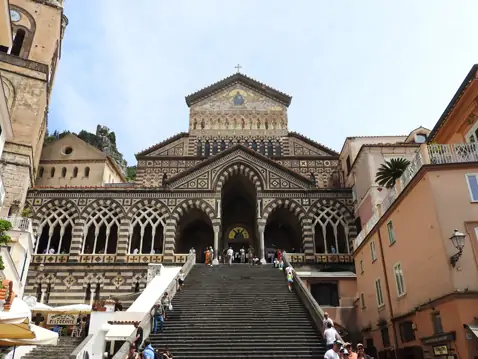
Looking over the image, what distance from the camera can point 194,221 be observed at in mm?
31688

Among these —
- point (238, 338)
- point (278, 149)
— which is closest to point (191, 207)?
point (278, 149)

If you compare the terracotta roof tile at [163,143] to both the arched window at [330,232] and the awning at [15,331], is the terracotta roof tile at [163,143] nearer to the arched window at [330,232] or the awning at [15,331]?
the arched window at [330,232]

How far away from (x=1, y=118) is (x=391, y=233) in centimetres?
1730

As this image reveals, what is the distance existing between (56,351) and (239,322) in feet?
26.1

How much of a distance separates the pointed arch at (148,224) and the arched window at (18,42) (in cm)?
1628

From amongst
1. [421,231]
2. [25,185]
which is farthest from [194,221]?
[421,231]

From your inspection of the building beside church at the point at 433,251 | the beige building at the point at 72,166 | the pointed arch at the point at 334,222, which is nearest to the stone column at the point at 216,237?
the pointed arch at the point at 334,222

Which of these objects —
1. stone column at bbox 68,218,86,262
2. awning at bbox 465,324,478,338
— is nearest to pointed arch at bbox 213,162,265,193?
stone column at bbox 68,218,86,262

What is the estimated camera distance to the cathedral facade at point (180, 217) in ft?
87.7

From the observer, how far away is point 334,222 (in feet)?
95.6

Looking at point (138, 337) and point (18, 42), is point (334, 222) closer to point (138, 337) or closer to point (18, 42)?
point (138, 337)

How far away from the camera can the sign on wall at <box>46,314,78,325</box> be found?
845 inches

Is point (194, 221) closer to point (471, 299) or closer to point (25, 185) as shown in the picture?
point (25, 185)

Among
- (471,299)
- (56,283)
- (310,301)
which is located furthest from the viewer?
(56,283)
